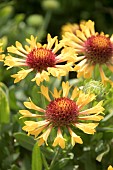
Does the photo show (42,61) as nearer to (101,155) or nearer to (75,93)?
(75,93)

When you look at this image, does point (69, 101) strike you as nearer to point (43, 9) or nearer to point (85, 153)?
point (85, 153)

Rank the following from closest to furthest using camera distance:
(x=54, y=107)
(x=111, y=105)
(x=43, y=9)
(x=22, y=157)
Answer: (x=54, y=107), (x=111, y=105), (x=22, y=157), (x=43, y=9)

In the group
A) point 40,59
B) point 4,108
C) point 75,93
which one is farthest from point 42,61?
point 4,108

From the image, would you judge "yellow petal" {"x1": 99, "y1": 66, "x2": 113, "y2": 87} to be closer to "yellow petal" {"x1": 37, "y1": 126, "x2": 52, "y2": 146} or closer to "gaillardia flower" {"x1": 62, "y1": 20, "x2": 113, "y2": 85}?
"gaillardia flower" {"x1": 62, "y1": 20, "x2": 113, "y2": 85}

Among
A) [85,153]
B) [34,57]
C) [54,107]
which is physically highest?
[34,57]

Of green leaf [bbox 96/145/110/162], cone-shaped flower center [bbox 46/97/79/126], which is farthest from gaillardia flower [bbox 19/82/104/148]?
green leaf [bbox 96/145/110/162]

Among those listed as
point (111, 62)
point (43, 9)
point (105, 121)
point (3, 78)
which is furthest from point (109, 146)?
point (43, 9)

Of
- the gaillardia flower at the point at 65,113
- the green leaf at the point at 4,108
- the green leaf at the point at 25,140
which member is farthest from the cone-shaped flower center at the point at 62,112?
the green leaf at the point at 4,108
